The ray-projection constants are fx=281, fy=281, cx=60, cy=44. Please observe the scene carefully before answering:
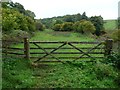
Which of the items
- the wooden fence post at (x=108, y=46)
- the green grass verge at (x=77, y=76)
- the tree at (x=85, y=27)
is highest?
the tree at (x=85, y=27)

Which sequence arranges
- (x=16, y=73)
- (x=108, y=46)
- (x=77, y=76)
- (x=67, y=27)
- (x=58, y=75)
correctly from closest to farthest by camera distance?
(x=77, y=76), (x=16, y=73), (x=58, y=75), (x=108, y=46), (x=67, y=27)

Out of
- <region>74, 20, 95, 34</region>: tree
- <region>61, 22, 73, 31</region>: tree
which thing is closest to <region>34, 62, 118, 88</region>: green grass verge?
<region>74, 20, 95, 34</region>: tree

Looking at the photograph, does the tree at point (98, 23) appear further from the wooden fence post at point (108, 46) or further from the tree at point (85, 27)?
the wooden fence post at point (108, 46)

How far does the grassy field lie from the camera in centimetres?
1115

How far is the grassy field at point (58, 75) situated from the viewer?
1115 centimetres

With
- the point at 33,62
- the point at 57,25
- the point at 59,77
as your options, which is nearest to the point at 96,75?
the point at 59,77

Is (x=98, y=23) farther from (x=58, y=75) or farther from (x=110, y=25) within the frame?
(x=58, y=75)

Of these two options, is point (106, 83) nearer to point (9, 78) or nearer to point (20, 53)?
point (9, 78)

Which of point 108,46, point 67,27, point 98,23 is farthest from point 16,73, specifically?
point 98,23

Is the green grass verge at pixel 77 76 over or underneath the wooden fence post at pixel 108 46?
underneath

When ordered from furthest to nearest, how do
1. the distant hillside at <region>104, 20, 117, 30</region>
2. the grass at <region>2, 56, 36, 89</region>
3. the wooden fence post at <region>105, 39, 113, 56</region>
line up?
1. the distant hillside at <region>104, 20, 117, 30</region>
2. the wooden fence post at <region>105, 39, 113, 56</region>
3. the grass at <region>2, 56, 36, 89</region>

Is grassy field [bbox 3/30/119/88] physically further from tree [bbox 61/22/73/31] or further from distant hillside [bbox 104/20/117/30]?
distant hillside [bbox 104/20/117/30]

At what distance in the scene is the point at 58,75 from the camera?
1246cm

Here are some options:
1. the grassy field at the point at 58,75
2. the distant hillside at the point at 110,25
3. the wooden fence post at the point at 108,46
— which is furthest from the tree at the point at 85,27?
the grassy field at the point at 58,75
